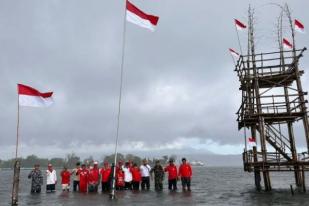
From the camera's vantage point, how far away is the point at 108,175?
2414cm

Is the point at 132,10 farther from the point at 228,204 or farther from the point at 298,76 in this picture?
the point at 298,76

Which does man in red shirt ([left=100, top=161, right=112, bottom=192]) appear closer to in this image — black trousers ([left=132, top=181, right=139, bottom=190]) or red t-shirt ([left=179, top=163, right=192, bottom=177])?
black trousers ([left=132, top=181, right=139, bottom=190])

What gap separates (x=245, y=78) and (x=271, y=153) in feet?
18.6

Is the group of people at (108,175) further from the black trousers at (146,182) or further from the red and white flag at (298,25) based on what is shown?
the red and white flag at (298,25)

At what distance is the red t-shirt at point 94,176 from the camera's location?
23.9 metres

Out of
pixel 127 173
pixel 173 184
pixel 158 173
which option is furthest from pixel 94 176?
pixel 173 184

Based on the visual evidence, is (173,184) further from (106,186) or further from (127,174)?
(106,186)

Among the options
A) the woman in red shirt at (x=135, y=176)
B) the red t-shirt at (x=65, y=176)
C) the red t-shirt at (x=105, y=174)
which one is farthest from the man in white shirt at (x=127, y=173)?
the red t-shirt at (x=65, y=176)

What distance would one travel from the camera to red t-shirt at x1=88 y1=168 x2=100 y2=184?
23.9 m

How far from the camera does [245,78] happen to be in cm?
2627

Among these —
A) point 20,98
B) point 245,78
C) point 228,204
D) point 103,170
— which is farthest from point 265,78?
point 20,98

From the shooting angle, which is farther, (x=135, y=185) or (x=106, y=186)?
(x=135, y=185)

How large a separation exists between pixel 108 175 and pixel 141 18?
10818mm

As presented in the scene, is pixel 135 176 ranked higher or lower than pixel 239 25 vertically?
lower
